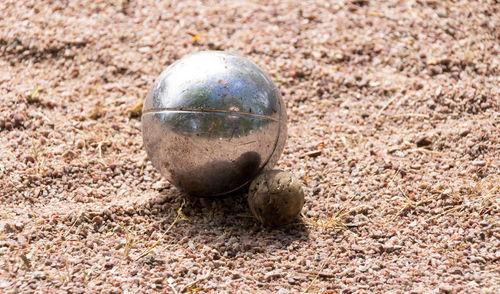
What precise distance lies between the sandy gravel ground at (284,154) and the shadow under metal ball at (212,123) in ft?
1.31

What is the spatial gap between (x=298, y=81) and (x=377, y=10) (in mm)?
1711

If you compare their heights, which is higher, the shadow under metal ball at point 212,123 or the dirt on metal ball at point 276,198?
the shadow under metal ball at point 212,123

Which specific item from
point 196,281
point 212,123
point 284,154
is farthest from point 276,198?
point 284,154

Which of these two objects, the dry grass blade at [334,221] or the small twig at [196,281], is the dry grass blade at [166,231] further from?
the dry grass blade at [334,221]

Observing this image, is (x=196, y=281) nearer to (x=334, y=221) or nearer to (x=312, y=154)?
(x=334, y=221)

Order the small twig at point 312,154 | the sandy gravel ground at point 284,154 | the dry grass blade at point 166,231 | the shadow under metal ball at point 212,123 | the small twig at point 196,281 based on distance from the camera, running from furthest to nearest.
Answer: the small twig at point 312,154 < the shadow under metal ball at point 212,123 < the dry grass blade at point 166,231 < the sandy gravel ground at point 284,154 < the small twig at point 196,281

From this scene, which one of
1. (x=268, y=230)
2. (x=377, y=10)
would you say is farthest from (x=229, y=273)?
(x=377, y=10)

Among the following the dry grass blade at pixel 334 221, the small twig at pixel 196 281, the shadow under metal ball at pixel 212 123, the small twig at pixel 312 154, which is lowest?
the dry grass blade at pixel 334 221

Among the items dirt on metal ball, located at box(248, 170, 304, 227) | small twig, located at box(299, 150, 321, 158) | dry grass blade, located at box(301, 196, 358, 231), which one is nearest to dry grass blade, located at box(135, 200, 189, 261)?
dirt on metal ball, located at box(248, 170, 304, 227)

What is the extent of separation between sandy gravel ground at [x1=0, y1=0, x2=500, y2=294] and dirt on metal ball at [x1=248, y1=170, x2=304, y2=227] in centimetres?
15

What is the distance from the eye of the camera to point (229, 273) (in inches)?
176

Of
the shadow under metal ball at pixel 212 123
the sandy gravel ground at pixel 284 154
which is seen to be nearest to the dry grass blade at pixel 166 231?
the sandy gravel ground at pixel 284 154

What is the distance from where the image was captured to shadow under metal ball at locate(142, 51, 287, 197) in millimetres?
4707

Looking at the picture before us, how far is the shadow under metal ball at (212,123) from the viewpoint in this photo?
4707mm
